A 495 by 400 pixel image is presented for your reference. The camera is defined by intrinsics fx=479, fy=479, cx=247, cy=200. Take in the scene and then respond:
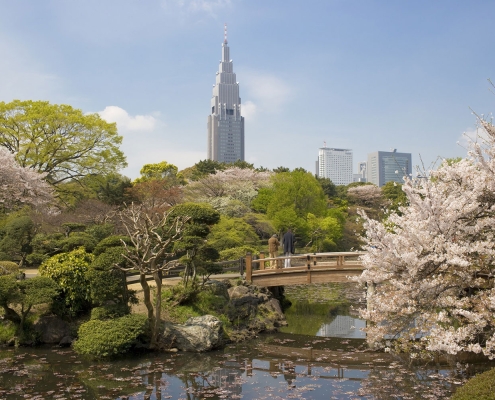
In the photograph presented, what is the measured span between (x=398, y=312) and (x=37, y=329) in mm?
9536

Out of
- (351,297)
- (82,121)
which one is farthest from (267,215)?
(82,121)

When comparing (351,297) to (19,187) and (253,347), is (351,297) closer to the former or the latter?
(253,347)

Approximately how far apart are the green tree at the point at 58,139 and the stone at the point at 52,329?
1508 cm

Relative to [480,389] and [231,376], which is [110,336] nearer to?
[231,376]

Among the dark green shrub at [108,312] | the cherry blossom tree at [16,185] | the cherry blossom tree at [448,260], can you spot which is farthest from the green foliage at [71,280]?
the cherry blossom tree at [16,185]

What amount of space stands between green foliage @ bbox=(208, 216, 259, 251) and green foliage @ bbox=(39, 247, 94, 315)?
9.64m

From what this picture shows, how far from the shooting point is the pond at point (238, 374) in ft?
28.7

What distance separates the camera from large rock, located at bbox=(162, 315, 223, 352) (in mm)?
11859

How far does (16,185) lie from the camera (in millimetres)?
22203

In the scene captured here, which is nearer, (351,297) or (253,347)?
(253,347)

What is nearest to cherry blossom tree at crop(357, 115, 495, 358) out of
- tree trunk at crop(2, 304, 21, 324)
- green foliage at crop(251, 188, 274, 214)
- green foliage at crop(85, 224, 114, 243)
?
tree trunk at crop(2, 304, 21, 324)

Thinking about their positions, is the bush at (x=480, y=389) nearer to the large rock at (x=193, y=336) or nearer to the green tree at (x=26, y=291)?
the large rock at (x=193, y=336)

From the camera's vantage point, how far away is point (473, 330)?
6.80m

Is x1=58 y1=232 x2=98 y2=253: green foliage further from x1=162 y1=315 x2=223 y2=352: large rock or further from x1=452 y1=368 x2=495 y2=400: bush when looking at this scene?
x1=452 y1=368 x2=495 y2=400: bush
